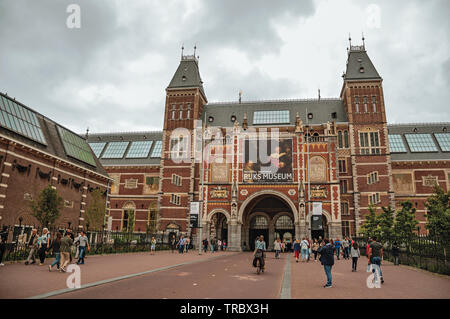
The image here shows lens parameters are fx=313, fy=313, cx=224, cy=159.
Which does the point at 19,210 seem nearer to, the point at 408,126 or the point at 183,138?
the point at 183,138

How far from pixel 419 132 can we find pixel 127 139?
48769mm

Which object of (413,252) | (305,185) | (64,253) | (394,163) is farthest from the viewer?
(394,163)

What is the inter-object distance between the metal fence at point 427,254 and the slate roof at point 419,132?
88.6 ft

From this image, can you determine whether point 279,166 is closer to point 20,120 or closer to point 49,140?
point 49,140

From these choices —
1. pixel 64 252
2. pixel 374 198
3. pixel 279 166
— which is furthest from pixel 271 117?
pixel 64 252

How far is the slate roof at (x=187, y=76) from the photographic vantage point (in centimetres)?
4828

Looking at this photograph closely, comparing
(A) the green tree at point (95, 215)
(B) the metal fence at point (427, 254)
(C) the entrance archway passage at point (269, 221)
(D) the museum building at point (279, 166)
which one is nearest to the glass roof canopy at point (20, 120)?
(A) the green tree at point (95, 215)

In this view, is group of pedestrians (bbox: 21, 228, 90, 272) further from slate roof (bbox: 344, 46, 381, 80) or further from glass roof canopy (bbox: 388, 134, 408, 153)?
glass roof canopy (bbox: 388, 134, 408, 153)

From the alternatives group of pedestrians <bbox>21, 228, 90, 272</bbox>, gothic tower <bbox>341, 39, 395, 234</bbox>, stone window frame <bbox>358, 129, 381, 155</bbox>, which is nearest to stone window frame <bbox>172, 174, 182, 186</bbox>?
gothic tower <bbox>341, 39, 395, 234</bbox>

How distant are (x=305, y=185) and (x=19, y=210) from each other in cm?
2875

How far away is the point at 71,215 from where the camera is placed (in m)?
29.3

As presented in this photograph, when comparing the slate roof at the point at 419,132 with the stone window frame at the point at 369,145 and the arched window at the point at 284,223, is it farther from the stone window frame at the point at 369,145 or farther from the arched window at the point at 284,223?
the arched window at the point at 284,223

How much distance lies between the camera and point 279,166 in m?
38.7
